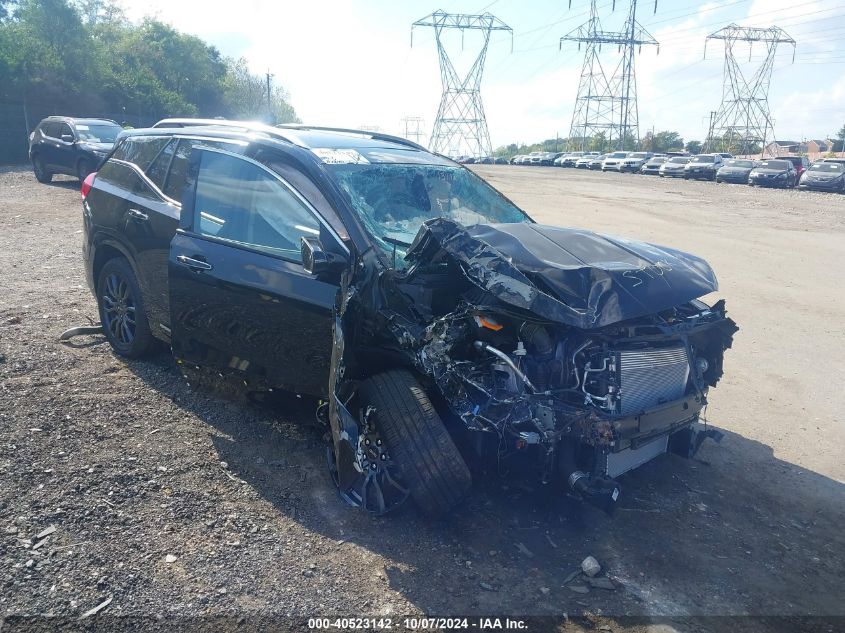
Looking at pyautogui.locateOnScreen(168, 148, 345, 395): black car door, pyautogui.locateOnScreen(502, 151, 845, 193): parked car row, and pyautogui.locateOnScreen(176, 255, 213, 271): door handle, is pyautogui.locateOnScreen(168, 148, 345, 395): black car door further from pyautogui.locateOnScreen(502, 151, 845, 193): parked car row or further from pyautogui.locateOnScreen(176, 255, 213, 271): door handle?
pyautogui.locateOnScreen(502, 151, 845, 193): parked car row

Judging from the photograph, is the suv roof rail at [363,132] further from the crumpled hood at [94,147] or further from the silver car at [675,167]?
the silver car at [675,167]

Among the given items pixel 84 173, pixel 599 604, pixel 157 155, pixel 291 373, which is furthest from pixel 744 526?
pixel 84 173

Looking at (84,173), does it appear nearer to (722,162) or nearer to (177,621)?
(177,621)

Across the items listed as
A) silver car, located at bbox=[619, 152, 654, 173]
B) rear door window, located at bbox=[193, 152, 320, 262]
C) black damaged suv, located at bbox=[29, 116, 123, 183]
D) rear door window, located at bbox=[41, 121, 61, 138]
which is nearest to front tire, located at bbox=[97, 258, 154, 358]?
rear door window, located at bbox=[193, 152, 320, 262]

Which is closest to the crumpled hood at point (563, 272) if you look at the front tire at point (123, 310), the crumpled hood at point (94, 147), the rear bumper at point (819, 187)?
the front tire at point (123, 310)

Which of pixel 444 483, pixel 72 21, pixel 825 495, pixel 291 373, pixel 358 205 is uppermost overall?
pixel 72 21

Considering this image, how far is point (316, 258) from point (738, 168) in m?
38.2

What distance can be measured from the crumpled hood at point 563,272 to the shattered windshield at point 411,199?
0.38 metres

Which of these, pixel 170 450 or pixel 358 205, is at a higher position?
pixel 358 205

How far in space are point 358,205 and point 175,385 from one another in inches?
82.2

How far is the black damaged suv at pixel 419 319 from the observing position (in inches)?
130

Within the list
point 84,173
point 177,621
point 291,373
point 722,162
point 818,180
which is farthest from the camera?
point 722,162

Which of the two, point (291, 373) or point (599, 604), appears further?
point (291, 373)

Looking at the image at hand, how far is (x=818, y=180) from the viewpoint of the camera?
3234cm
